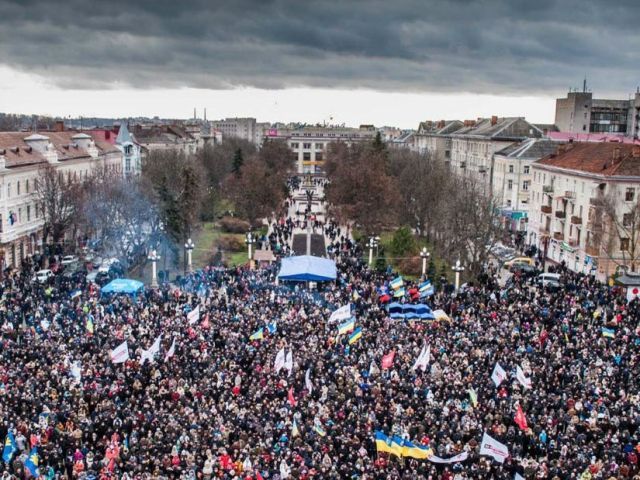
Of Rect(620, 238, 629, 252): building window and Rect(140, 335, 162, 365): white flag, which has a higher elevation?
Rect(620, 238, 629, 252): building window

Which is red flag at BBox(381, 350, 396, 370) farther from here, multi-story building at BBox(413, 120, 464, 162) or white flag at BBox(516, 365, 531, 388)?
multi-story building at BBox(413, 120, 464, 162)

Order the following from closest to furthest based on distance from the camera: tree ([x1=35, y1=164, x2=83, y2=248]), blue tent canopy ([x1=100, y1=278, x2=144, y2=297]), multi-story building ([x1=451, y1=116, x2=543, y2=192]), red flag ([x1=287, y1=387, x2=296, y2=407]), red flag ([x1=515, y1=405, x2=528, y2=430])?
1. red flag ([x1=515, y1=405, x2=528, y2=430])
2. red flag ([x1=287, y1=387, x2=296, y2=407])
3. blue tent canopy ([x1=100, y1=278, x2=144, y2=297])
4. tree ([x1=35, y1=164, x2=83, y2=248])
5. multi-story building ([x1=451, y1=116, x2=543, y2=192])

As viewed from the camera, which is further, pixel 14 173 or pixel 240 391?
pixel 14 173

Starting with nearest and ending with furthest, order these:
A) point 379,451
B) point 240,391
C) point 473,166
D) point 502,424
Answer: point 379,451
point 502,424
point 240,391
point 473,166

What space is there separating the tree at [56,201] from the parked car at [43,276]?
8.52m

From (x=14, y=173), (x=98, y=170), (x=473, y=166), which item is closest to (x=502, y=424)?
(x=14, y=173)

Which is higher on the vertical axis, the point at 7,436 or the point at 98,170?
the point at 98,170

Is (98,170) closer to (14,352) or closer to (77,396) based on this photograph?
(14,352)

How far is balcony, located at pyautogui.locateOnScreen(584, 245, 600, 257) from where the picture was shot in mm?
47656

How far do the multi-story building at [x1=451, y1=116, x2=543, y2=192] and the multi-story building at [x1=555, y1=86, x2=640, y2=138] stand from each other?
1369 centimetres

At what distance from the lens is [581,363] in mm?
27469

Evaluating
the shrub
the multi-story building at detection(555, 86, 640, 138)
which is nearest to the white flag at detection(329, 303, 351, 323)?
the shrub

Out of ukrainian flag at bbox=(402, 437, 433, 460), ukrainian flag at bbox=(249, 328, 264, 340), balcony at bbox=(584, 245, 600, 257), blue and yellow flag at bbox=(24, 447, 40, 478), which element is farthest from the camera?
balcony at bbox=(584, 245, 600, 257)

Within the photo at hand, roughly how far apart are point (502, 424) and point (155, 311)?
18.3 meters
